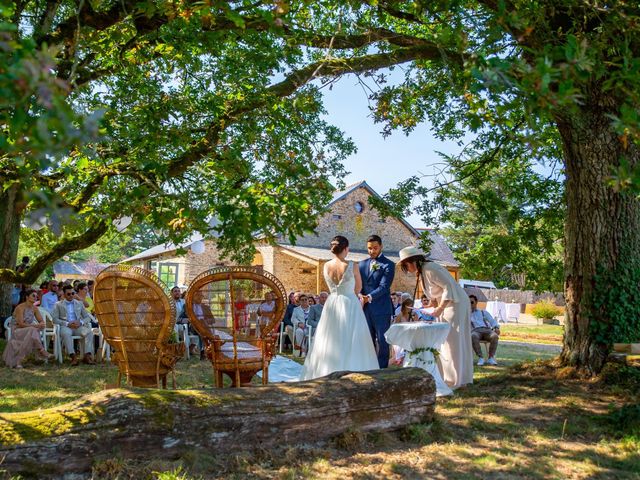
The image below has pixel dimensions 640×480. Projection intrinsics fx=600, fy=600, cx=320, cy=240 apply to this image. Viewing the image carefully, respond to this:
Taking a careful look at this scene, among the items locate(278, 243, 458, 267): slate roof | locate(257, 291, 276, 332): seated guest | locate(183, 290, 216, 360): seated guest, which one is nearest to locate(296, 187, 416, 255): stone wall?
locate(278, 243, 458, 267): slate roof

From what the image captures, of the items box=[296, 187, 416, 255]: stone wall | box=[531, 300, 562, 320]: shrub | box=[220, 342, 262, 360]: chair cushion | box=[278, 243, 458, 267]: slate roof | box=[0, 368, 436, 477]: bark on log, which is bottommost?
box=[531, 300, 562, 320]: shrub

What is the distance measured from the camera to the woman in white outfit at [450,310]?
783cm

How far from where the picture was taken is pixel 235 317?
6.48 meters

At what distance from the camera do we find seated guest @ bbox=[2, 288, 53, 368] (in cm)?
1062

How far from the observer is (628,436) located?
5.02m

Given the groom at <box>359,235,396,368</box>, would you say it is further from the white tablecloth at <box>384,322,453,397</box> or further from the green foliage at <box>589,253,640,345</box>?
the green foliage at <box>589,253,640,345</box>

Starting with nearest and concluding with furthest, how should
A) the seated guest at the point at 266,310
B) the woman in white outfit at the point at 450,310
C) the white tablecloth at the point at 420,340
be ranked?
the seated guest at the point at 266,310 → the white tablecloth at the point at 420,340 → the woman in white outfit at the point at 450,310

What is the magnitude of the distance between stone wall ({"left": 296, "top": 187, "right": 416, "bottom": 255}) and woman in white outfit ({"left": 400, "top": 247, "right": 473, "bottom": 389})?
22.7 meters

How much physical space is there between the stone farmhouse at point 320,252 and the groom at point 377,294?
1830 cm

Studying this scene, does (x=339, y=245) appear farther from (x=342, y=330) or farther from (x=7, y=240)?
(x=7, y=240)

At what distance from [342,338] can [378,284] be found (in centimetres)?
97

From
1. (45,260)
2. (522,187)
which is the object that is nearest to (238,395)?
(522,187)

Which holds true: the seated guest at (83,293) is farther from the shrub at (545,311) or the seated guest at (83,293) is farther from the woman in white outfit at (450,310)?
the shrub at (545,311)

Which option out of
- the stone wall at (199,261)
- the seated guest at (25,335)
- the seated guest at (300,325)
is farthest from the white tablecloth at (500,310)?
the seated guest at (25,335)
